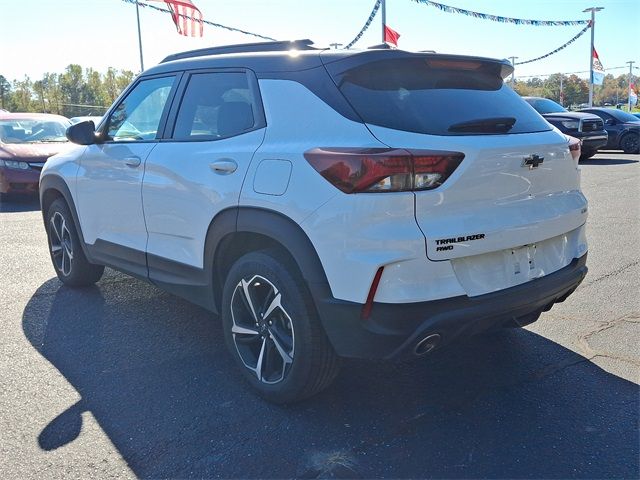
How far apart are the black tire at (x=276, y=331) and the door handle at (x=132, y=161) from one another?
115 centimetres

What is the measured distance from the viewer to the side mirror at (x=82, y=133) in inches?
174

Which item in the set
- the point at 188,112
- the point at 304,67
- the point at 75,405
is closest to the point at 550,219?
the point at 304,67

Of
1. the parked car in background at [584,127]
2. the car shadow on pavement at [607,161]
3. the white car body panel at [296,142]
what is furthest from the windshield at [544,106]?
the white car body panel at [296,142]

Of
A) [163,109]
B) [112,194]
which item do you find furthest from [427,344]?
[112,194]

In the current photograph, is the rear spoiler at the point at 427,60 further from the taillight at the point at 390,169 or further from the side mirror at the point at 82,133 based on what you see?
the side mirror at the point at 82,133

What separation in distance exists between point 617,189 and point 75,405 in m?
10.2

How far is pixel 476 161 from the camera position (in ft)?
8.95

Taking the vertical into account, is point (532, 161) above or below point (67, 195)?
above

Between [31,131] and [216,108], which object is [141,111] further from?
[31,131]

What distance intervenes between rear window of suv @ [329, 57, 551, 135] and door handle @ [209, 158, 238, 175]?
701 millimetres

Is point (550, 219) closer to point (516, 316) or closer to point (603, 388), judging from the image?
point (516, 316)

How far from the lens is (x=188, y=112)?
377 centimetres

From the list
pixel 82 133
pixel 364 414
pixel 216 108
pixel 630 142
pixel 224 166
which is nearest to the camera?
pixel 364 414

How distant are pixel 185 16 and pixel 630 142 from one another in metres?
14.1
